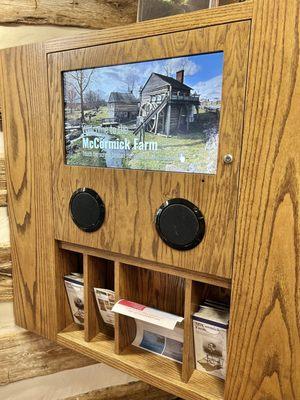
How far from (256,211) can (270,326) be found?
25 centimetres

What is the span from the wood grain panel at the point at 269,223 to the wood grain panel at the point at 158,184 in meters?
0.03

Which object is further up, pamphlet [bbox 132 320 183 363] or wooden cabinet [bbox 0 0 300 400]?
wooden cabinet [bbox 0 0 300 400]

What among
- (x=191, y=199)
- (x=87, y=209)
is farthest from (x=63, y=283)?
(x=191, y=199)

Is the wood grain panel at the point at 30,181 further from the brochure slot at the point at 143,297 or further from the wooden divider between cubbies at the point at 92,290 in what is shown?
the brochure slot at the point at 143,297

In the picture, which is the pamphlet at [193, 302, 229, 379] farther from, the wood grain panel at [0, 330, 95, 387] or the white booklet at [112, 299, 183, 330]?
the wood grain panel at [0, 330, 95, 387]

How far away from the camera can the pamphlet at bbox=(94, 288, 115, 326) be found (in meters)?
0.94

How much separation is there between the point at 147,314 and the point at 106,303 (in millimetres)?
169

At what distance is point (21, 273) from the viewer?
1067 millimetres

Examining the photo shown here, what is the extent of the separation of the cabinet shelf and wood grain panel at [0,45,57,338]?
0.09 metres

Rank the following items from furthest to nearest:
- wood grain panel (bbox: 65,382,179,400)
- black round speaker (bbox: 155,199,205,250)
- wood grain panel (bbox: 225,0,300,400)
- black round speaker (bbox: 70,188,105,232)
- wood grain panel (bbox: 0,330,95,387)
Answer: wood grain panel (bbox: 65,382,179,400), wood grain panel (bbox: 0,330,95,387), black round speaker (bbox: 70,188,105,232), black round speaker (bbox: 155,199,205,250), wood grain panel (bbox: 225,0,300,400)

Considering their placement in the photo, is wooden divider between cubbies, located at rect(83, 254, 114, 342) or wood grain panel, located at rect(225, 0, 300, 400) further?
wooden divider between cubbies, located at rect(83, 254, 114, 342)

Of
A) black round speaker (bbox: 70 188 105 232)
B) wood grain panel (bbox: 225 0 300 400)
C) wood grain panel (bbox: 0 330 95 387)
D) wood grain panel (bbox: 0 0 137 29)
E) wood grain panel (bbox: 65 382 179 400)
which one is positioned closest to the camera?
wood grain panel (bbox: 225 0 300 400)

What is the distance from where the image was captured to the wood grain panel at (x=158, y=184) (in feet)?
2.15

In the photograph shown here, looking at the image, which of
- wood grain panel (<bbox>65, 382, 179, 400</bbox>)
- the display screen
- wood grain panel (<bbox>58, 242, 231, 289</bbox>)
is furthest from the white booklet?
wood grain panel (<bbox>65, 382, 179, 400</bbox>)
